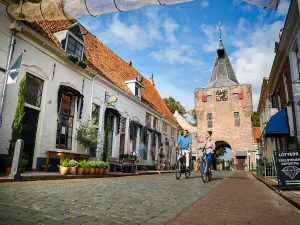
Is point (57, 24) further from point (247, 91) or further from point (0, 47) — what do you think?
point (247, 91)

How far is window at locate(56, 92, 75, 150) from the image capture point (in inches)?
445

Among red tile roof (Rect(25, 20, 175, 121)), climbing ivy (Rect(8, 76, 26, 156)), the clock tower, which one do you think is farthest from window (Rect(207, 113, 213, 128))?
climbing ivy (Rect(8, 76, 26, 156))

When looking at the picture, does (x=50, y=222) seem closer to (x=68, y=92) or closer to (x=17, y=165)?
(x=17, y=165)

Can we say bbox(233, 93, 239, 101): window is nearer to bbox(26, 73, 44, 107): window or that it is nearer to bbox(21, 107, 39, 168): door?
bbox(26, 73, 44, 107): window

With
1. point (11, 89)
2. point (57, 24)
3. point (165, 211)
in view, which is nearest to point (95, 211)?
point (165, 211)

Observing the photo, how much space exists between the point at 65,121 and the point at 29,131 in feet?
7.28

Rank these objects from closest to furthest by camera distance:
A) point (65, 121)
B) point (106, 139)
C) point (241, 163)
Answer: point (65, 121) → point (106, 139) → point (241, 163)

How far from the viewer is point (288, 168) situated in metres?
6.17

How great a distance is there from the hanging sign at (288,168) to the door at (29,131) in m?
8.84

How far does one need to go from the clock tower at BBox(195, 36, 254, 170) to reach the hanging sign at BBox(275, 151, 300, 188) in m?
31.6

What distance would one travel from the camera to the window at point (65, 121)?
1130 centimetres

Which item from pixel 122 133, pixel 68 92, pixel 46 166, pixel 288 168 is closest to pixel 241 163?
pixel 122 133

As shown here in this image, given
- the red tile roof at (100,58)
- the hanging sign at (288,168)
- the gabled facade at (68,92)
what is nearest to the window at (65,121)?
the gabled facade at (68,92)

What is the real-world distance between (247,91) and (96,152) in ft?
101
